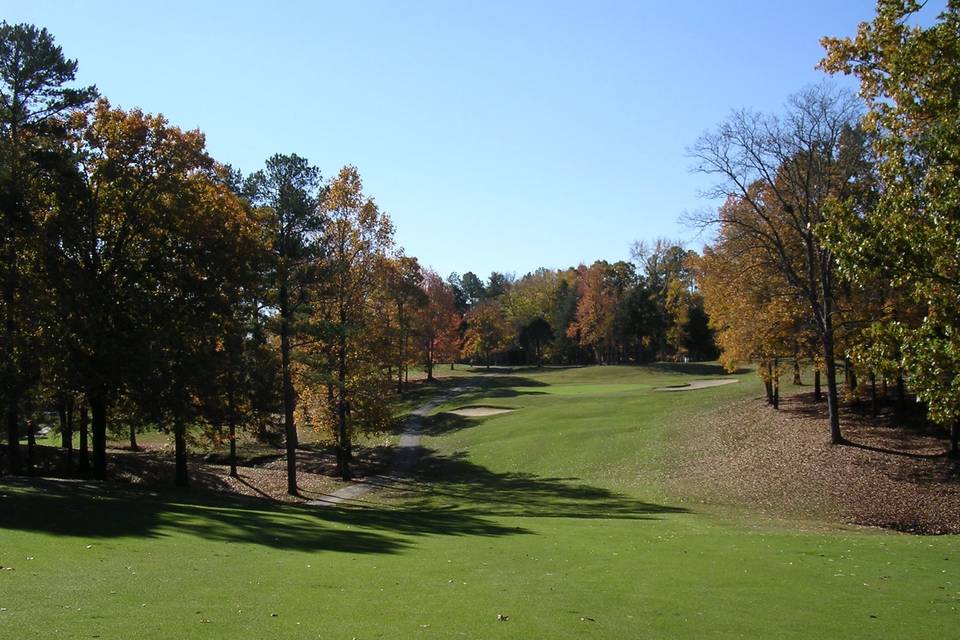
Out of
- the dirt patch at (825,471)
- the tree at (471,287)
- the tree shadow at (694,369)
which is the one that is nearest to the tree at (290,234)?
the dirt patch at (825,471)

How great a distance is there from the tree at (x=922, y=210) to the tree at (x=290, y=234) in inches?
887

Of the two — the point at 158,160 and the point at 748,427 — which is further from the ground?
the point at 158,160

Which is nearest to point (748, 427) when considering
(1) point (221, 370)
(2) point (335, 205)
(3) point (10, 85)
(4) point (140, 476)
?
(2) point (335, 205)

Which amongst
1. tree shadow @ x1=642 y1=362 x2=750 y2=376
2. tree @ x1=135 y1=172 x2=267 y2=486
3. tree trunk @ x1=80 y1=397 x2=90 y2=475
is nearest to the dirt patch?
tree @ x1=135 y1=172 x2=267 y2=486

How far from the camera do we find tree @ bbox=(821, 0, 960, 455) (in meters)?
13.2

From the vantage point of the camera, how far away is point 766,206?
37.3m

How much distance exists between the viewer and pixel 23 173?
23.6m

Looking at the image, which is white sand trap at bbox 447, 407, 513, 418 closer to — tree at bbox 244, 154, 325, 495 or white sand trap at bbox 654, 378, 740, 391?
white sand trap at bbox 654, 378, 740, 391

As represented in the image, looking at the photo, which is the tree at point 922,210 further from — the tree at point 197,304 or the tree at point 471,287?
the tree at point 471,287

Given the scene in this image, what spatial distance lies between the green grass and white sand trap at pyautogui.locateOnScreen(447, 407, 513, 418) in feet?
93.3

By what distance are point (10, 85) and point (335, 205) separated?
13.8 meters

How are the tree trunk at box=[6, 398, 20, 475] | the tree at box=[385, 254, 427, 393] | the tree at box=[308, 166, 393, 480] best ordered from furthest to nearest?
the tree at box=[385, 254, 427, 393]
the tree at box=[308, 166, 393, 480]
the tree trunk at box=[6, 398, 20, 475]

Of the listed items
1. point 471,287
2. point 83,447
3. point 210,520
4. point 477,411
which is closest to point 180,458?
point 83,447

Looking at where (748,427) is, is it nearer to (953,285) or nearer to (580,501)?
(580,501)
